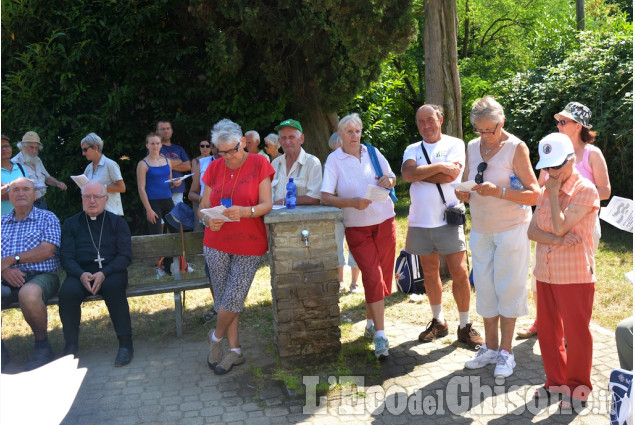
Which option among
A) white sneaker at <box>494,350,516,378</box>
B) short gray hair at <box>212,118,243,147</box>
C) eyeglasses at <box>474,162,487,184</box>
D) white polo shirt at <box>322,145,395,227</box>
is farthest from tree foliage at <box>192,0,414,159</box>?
white sneaker at <box>494,350,516,378</box>

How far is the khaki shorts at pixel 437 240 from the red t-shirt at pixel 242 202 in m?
1.37

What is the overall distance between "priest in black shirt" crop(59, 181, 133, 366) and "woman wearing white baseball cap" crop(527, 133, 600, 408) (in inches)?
144

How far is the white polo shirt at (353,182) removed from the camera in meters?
5.33

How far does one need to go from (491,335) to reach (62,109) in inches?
331

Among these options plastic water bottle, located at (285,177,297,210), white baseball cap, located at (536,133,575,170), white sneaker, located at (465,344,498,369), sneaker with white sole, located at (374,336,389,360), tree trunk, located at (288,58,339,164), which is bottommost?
white sneaker, located at (465,344,498,369)

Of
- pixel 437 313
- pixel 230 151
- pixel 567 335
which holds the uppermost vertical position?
pixel 230 151

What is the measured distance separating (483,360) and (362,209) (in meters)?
1.59

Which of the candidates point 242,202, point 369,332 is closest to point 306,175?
point 242,202

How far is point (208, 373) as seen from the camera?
520 cm

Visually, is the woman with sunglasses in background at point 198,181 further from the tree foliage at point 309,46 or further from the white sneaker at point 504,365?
the white sneaker at point 504,365

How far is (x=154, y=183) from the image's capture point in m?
8.34

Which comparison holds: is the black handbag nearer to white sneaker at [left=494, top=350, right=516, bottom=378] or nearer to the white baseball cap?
white sneaker at [left=494, top=350, right=516, bottom=378]

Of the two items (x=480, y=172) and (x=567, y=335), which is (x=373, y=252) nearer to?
(x=480, y=172)

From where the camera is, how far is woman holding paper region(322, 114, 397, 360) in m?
5.24
